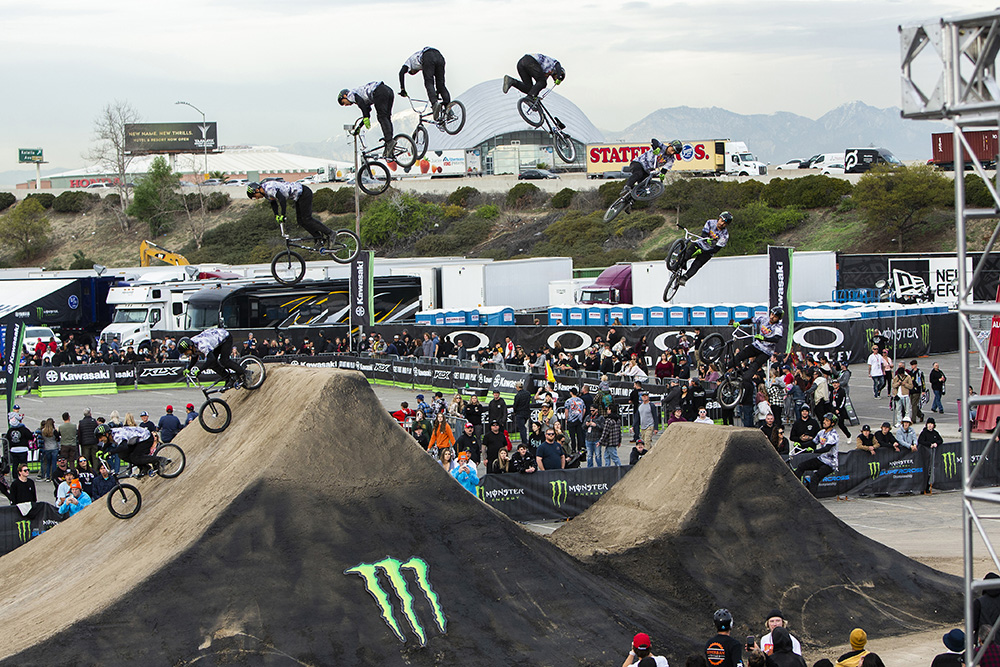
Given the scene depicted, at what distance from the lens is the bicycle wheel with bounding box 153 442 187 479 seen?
13.3 m

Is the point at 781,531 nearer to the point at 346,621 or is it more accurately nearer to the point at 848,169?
the point at 346,621

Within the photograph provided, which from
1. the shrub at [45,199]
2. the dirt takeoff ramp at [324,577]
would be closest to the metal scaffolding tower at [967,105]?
the dirt takeoff ramp at [324,577]

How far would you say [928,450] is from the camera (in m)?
20.2

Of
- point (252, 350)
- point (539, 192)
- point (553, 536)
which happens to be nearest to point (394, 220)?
point (539, 192)

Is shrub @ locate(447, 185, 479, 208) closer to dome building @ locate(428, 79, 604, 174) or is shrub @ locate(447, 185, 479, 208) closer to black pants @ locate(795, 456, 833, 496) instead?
dome building @ locate(428, 79, 604, 174)

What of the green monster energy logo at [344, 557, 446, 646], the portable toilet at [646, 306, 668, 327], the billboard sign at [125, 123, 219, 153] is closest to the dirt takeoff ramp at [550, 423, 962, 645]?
the green monster energy logo at [344, 557, 446, 646]

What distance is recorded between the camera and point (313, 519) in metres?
10.8

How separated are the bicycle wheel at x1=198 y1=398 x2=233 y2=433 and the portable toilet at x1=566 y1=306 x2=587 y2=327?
2421cm

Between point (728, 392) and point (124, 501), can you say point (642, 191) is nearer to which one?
point (728, 392)

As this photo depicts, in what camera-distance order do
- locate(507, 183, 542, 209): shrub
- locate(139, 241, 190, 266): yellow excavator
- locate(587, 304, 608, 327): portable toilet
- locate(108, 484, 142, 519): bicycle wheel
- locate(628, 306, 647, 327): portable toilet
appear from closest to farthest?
locate(108, 484, 142, 519): bicycle wheel
locate(628, 306, 647, 327): portable toilet
locate(587, 304, 608, 327): portable toilet
locate(139, 241, 190, 266): yellow excavator
locate(507, 183, 542, 209): shrub

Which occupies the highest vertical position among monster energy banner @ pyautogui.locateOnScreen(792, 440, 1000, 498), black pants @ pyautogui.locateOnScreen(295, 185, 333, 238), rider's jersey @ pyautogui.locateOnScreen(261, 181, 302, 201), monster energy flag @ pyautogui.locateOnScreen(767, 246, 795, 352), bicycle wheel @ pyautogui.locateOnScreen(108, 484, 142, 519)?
rider's jersey @ pyautogui.locateOnScreen(261, 181, 302, 201)

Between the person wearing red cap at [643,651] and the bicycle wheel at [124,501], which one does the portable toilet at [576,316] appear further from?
the person wearing red cap at [643,651]

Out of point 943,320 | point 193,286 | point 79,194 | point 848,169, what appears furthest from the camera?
point 79,194

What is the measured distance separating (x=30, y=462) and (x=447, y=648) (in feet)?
50.1
